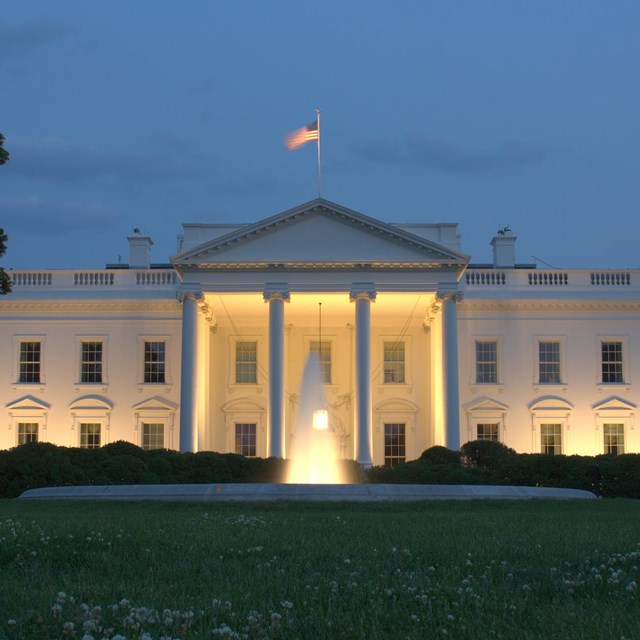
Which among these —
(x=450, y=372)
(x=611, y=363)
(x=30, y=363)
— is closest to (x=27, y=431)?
(x=30, y=363)

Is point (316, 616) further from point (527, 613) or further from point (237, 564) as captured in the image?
point (237, 564)

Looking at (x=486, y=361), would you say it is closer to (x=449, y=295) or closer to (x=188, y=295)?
(x=449, y=295)

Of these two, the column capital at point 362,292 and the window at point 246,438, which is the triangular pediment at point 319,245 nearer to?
the column capital at point 362,292

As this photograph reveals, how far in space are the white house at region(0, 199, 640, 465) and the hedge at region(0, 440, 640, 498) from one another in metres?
8.17

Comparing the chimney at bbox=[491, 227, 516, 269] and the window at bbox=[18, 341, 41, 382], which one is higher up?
the chimney at bbox=[491, 227, 516, 269]

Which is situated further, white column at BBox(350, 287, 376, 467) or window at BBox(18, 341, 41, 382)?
window at BBox(18, 341, 41, 382)

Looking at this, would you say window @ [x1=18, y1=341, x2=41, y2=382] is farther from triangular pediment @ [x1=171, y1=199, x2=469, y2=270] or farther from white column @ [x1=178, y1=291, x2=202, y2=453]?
triangular pediment @ [x1=171, y1=199, x2=469, y2=270]

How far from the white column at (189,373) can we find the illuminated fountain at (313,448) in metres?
4.31

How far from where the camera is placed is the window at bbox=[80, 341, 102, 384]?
151 ft

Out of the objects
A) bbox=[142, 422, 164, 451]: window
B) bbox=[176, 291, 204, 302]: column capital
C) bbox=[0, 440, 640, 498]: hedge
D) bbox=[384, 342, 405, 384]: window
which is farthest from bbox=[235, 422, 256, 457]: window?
bbox=[0, 440, 640, 498]: hedge

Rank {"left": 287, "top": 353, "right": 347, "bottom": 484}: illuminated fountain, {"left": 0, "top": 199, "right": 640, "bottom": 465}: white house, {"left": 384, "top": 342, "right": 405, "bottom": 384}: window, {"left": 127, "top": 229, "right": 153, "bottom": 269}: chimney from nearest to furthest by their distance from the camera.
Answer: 1. {"left": 287, "top": 353, "right": 347, "bottom": 484}: illuminated fountain
2. {"left": 0, "top": 199, "right": 640, "bottom": 465}: white house
3. {"left": 384, "top": 342, "right": 405, "bottom": 384}: window
4. {"left": 127, "top": 229, "right": 153, "bottom": 269}: chimney

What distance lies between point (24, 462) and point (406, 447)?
21.9 metres

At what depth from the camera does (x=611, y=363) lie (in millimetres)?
46250

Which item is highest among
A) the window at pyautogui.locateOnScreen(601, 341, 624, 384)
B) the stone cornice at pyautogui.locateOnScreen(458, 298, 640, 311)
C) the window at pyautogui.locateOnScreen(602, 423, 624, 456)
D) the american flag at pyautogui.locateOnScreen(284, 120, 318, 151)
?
the american flag at pyautogui.locateOnScreen(284, 120, 318, 151)
